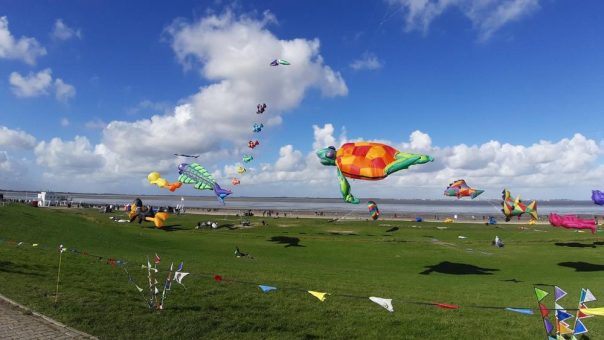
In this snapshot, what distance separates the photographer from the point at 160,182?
1682 inches

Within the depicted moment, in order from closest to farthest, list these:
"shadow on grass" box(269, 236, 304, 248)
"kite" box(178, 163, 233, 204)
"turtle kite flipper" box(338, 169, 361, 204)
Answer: "turtle kite flipper" box(338, 169, 361, 204) → "kite" box(178, 163, 233, 204) → "shadow on grass" box(269, 236, 304, 248)

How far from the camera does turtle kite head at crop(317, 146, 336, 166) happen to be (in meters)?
22.8

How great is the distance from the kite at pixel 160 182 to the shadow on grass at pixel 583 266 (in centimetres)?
3994

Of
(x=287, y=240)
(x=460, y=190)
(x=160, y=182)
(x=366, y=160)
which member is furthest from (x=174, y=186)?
(x=460, y=190)

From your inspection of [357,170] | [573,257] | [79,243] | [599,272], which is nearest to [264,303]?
[357,170]

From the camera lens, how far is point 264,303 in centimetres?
1827

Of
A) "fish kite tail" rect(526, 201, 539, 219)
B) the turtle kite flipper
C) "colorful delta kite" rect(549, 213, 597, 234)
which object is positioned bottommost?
"colorful delta kite" rect(549, 213, 597, 234)

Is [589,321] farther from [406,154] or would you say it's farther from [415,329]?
[406,154]

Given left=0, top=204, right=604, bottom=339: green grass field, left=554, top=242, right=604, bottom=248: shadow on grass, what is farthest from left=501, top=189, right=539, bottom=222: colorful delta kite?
left=554, top=242, right=604, bottom=248: shadow on grass

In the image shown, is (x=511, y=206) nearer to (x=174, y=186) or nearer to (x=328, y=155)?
(x=328, y=155)

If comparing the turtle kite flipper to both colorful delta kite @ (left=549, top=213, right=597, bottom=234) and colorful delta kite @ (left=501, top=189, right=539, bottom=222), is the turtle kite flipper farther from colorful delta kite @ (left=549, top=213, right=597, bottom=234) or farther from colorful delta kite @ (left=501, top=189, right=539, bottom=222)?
colorful delta kite @ (left=549, top=213, right=597, bottom=234)

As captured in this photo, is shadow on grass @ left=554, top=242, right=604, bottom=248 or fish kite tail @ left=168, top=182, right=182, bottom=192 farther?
shadow on grass @ left=554, top=242, right=604, bottom=248

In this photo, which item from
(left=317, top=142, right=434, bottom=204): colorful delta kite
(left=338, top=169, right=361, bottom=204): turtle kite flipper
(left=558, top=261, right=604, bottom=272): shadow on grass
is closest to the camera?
(left=317, top=142, right=434, bottom=204): colorful delta kite

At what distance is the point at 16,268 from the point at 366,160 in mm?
20697
